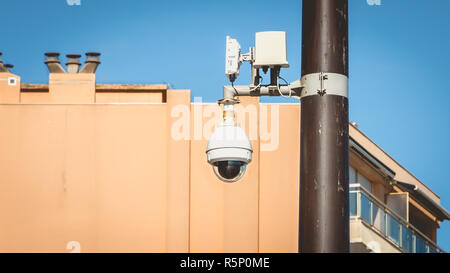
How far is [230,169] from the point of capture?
7.89 meters

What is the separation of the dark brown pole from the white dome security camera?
821mm

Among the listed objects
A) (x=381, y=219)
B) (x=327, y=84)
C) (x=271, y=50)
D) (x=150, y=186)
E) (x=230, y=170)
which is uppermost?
(x=150, y=186)

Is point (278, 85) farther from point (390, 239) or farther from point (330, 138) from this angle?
point (390, 239)

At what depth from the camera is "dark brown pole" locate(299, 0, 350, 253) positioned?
22.9 feet

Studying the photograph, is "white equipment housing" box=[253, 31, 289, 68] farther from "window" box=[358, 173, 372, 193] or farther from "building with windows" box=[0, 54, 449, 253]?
"window" box=[358, 173, 372, 193]

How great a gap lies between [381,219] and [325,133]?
52.9 feet

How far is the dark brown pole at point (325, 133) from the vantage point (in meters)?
6.98

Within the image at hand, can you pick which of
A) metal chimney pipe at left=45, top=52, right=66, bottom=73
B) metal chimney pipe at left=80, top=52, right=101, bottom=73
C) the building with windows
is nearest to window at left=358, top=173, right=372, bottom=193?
the building with windows

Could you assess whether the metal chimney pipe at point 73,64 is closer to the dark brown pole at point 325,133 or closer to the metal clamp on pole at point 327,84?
the dark brown pole at point 325,133

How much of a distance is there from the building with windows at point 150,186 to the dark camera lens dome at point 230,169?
14301 mm

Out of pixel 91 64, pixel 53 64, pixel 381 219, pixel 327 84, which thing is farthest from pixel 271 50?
pixel 53 64

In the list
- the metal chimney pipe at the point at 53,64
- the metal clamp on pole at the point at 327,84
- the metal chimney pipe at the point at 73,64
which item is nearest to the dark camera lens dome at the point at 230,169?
the metal clamp on pole at the point at 327,84

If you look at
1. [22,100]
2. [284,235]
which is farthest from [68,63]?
[284,235]

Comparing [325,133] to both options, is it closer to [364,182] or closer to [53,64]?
[53,64]
